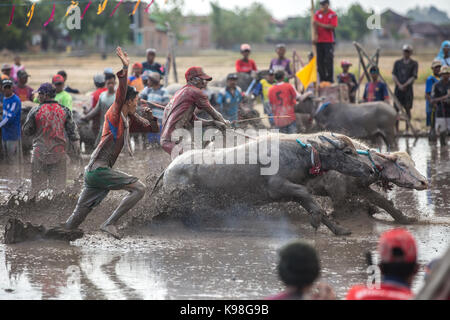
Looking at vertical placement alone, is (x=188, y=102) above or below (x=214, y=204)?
above

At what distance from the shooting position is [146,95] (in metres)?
15.2

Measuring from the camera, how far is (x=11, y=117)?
12422 mm

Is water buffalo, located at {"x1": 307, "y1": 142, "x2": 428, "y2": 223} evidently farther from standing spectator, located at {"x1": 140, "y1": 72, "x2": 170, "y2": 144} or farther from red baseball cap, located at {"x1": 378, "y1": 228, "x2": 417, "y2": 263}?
standing spectator, located at {"x1": 140, "y1": 72, "x2": 170, "y2": 144}

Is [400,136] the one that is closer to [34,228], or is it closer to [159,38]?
[34,228]

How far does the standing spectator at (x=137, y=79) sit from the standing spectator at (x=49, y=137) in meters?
6.24

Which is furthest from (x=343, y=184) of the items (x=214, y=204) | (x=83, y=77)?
(x=83, y=77)

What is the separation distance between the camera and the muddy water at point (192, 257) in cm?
661

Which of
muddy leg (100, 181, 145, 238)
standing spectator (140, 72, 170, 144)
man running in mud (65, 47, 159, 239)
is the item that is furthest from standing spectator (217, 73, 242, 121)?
muddy leg (100, 181, 145, 238)

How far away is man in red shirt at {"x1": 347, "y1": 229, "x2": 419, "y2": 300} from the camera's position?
13.1ft

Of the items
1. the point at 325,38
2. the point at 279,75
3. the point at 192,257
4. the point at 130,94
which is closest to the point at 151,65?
the point at 325,38

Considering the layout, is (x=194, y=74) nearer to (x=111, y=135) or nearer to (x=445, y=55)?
(x=111, y=135)

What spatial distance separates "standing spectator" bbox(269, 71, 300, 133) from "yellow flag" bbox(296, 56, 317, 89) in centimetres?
238

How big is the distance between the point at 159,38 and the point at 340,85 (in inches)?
2896

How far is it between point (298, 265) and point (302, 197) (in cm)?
445
